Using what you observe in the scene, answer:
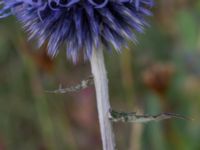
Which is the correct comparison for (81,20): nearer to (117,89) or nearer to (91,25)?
(91,25)

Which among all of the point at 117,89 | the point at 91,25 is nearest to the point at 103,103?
the point at 91,25

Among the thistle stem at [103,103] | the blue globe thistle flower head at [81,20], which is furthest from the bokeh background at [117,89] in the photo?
the thistle stem at [103,103]

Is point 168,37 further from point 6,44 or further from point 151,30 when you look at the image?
point 6,44

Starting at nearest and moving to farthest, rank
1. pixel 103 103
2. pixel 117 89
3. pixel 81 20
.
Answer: pixel 103 103 → pixel 81 20 → pixel 117 89

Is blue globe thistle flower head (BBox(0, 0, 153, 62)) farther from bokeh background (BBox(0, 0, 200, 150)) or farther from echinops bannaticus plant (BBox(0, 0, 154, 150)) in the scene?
bokeh background (BBox(0, 0, 200, 150))

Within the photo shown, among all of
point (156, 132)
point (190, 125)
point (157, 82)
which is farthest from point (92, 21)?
point (190, 125)

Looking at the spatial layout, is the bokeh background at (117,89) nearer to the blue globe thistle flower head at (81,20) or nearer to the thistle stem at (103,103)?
the blue globe thistle flower head at (81,20)
